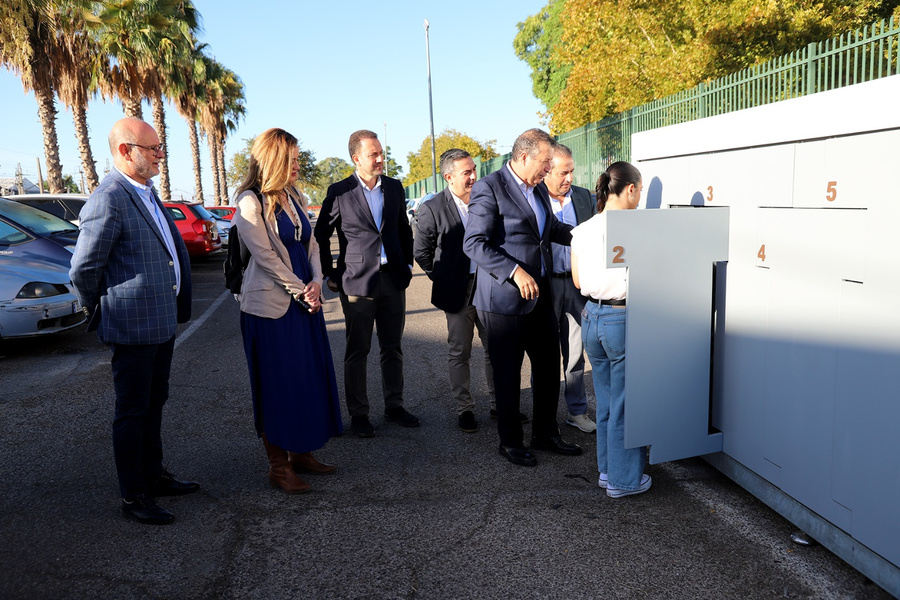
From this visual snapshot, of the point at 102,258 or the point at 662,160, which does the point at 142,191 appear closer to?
the point at 102,258

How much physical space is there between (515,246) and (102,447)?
2.95m

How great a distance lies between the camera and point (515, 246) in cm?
420

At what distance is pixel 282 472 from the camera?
3.95 meters

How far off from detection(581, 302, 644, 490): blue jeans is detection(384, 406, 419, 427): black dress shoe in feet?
5.31

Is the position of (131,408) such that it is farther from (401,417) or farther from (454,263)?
(454,263)

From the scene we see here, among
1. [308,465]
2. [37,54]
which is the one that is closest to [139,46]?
[37,54]

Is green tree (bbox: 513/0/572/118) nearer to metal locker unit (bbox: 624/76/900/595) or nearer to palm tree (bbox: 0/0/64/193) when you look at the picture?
palm tree (bbox: 0/0/64/193)

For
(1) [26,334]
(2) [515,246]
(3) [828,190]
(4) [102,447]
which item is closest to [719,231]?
(3) [828,190]

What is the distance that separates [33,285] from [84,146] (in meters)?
14.9

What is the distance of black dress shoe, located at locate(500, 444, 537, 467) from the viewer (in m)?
4.24

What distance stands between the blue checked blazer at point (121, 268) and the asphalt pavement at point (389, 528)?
80 centimetres

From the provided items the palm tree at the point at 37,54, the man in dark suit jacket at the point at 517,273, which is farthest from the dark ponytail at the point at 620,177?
the palm tree at the point at 37,54

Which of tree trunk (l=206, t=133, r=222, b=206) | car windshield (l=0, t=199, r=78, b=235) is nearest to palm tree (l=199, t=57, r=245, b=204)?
tree trunk (l=206, t=133, r=222, b=206)

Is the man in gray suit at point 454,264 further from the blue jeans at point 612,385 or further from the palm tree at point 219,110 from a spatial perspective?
the palm tree at point 219,110
